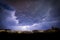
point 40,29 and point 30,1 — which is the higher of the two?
point 30,1

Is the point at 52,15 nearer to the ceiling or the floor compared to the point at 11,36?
nearer to the ceiling

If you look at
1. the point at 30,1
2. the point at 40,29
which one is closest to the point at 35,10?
the point at 30,1

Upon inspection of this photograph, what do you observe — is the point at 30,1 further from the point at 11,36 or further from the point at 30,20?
the point at 11,36

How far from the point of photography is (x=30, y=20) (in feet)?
4.53

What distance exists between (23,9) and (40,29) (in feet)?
1.02

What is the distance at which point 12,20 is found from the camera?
1.37 m

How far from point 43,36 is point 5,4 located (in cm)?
58

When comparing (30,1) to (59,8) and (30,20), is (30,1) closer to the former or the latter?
(30,20)

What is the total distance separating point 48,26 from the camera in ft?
4.51

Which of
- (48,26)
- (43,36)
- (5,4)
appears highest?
(5,4)

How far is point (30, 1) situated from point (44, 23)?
31cm

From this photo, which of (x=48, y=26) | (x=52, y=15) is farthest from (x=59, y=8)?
(x=48, y=26)

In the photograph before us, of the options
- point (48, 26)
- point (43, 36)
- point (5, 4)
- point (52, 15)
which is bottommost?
point (43, 36)

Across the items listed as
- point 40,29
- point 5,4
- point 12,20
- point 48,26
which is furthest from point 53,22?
point 5,4
